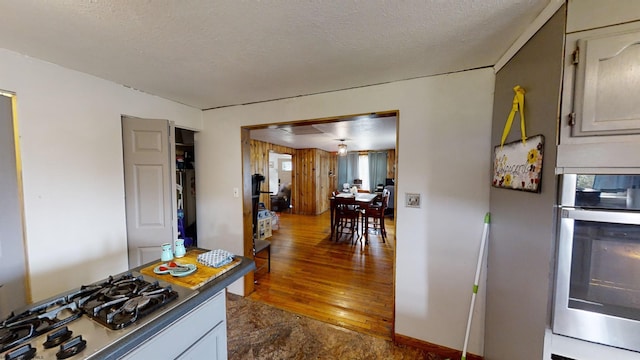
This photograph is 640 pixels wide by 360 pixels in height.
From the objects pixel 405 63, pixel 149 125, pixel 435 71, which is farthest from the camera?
pixel 149 125

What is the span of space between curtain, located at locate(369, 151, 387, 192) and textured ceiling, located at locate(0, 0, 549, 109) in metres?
6.55

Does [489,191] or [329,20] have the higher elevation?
[329,20]

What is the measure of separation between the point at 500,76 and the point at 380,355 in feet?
7.39

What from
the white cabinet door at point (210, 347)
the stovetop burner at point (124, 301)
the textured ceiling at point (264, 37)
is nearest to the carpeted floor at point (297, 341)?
the white cabinet door at point (210, 347)

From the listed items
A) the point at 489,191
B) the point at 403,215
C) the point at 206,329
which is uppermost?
the point at 489,191

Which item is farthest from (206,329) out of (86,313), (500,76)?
(500,76)

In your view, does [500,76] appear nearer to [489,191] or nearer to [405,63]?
[405,63]

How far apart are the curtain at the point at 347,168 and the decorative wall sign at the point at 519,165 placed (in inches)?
280

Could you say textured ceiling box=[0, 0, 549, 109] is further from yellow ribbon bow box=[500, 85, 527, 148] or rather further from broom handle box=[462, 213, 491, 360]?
broom handle box=[462, 213, 491, 360]

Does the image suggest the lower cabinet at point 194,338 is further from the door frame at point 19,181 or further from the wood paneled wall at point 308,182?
the wood paneled wall at point 308,182

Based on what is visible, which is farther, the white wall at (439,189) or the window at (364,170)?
the window at (364,170)

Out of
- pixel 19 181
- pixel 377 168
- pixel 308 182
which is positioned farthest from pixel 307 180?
pixel 19 181

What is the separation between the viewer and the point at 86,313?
0.83m

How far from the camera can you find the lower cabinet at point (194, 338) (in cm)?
82
